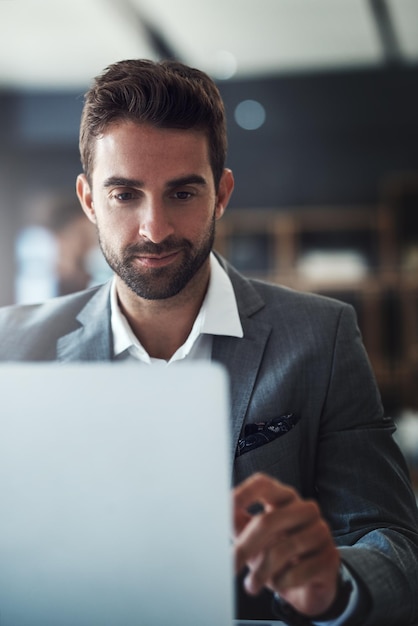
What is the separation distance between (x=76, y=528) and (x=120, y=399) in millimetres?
102

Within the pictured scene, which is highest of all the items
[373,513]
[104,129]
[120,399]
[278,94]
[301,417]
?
[278,94]

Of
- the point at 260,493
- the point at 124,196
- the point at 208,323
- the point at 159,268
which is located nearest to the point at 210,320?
the point at 208,323

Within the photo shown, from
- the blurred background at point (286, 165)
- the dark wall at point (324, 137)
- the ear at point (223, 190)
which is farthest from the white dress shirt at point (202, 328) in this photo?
the dark wall at point (324, 137)

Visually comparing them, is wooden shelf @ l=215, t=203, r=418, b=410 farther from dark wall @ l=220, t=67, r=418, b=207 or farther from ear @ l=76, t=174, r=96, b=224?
ear @ l=76, t=174, r=96, b=224

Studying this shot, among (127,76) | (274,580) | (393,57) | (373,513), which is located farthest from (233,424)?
(393,57)

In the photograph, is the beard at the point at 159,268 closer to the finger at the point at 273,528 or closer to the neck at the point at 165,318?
the neck at the point at 165,318

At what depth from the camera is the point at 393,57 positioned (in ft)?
14.8

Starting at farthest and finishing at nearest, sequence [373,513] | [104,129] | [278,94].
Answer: [278,94]
[104,129]
[373,513]

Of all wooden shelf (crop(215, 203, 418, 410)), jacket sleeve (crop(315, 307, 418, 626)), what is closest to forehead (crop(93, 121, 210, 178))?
jacket sleeve (crop(315, 307, 418, 626))

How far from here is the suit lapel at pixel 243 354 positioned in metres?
1.00

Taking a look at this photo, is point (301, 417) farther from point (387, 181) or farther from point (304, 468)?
point (387, 181)

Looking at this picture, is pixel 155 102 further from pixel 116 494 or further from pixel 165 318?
pixel 116 494

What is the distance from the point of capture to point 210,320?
108 cm

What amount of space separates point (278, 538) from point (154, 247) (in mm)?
497
